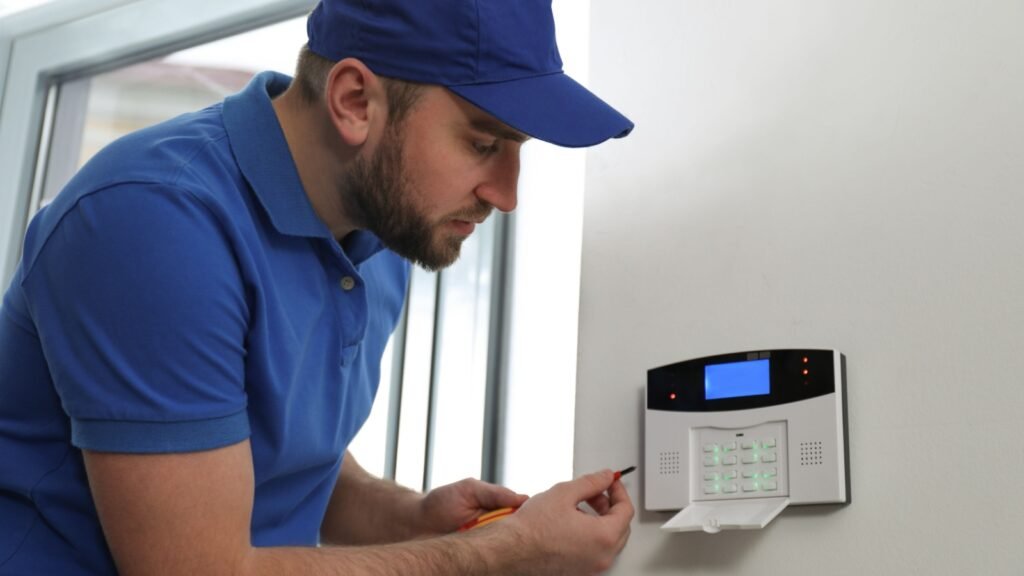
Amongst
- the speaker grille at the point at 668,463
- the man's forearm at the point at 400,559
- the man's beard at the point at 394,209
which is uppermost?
the man's beard at the point at 394,209

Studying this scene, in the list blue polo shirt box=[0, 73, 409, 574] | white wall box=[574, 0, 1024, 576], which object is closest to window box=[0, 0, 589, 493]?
white wall box=[574, 0, 1024, 576]

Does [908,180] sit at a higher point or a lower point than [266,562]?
higher

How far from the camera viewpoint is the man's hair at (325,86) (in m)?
1.05

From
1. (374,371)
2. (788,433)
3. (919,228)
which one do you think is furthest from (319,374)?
(919,228)

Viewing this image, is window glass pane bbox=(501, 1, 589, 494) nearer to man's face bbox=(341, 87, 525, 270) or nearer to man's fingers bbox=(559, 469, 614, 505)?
man's fingers bbox=(559, 469, 614, 505)

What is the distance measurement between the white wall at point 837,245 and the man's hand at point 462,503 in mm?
141

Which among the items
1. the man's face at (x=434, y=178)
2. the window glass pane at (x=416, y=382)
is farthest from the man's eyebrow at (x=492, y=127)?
the window glass pane at (x=416, y=382)

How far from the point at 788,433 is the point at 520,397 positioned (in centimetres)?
46

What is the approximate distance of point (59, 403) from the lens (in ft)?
3.34

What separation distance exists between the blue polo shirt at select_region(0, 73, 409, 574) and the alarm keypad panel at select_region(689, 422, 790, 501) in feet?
1.25

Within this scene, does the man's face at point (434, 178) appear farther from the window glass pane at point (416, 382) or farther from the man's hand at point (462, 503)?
the window glass pane at point (416, 382)

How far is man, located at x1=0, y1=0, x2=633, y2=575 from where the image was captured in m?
0.91

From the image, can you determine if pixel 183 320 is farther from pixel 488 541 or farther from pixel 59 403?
pixel 488 541

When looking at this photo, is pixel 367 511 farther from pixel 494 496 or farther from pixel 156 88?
pixel 156 88
